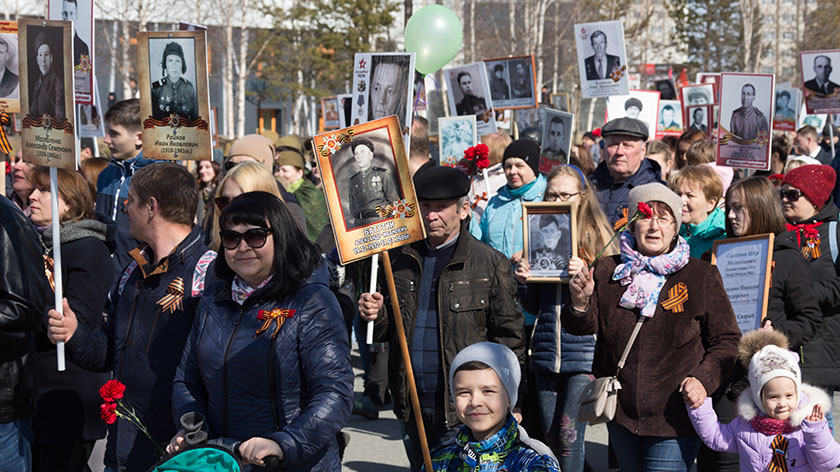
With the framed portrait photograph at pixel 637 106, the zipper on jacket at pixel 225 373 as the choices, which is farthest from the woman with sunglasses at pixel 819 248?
the framed portrait photograph at pixel 637 106

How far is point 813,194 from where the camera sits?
19.1ft

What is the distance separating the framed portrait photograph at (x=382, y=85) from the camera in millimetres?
5902

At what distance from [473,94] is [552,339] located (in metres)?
6.42

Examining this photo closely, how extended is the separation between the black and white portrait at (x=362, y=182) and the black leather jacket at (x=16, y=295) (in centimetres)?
124

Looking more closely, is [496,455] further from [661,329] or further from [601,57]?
[601,57]

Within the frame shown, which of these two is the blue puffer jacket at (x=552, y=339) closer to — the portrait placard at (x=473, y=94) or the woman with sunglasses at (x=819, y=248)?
the woman with sunglasses at (x=819, y=248)

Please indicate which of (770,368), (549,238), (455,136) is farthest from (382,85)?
(455,136)

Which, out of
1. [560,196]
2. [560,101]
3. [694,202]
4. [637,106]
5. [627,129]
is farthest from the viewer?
[560,101]

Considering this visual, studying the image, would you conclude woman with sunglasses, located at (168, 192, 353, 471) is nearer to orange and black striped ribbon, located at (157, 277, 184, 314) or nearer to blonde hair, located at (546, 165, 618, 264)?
orange and black striped ribbon, located at (157, 277, 184, 314)

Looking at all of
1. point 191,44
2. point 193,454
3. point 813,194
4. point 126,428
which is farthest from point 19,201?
point 813,194

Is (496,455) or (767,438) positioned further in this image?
(767,438)

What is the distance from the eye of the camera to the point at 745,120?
8.76 m

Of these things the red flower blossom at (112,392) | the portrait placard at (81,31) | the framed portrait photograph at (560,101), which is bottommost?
the red flower blossom at (112,392)

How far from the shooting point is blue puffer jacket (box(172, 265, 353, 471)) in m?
3.31
